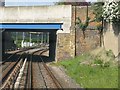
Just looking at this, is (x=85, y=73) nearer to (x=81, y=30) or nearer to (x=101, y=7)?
(x=101, y=7)

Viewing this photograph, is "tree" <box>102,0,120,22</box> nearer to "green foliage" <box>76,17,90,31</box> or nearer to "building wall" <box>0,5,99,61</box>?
"green foliage" <box>76,17,90,31</box>

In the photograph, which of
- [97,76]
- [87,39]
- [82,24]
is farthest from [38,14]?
[97,76]

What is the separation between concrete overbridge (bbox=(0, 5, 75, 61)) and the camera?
36.2 metres

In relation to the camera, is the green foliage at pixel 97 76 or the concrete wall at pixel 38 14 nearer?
the green foliage at pixel 97 76

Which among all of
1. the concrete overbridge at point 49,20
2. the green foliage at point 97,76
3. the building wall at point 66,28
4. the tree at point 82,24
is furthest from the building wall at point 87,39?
the green foliage at point 97,76

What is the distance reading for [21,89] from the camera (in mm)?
16969

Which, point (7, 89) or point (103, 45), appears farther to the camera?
point (103, 45)

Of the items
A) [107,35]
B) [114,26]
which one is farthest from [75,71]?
[107,35]

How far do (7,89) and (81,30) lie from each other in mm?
20721

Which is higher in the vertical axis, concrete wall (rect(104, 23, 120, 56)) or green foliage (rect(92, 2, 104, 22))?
green foliage (rect(92, 2, 104, 22))

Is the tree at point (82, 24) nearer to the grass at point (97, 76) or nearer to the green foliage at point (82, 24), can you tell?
the green foliage at point (82, 24)

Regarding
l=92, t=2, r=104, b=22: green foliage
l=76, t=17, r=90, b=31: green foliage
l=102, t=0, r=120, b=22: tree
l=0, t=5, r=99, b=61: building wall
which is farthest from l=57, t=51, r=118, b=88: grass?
l=76, t=17, r=90, b=31: green foliage

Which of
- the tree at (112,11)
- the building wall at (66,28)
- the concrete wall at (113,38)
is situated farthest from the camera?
the building wall at (66,28)

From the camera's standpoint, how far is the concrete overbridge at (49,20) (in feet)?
119
